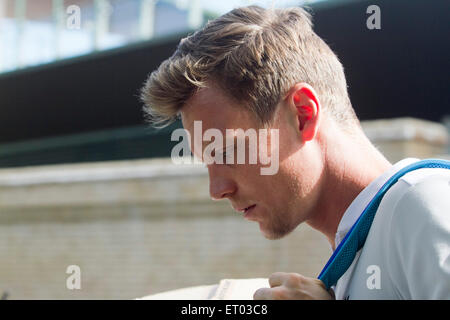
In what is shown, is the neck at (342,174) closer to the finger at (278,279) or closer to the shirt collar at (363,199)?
the shirt collar at (363,199)

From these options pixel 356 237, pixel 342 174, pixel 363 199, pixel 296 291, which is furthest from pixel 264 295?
pixel 342 174

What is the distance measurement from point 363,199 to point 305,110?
0.97ft

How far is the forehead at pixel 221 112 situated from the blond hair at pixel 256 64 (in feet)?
0.06

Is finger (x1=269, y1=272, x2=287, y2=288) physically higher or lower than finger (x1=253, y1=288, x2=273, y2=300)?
higher

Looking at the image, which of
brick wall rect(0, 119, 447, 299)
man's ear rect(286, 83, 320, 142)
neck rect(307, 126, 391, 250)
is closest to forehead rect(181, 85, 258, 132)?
man's ear rect(286, 83, 320, 142)

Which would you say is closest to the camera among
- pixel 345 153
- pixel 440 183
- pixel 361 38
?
pixel 440 183

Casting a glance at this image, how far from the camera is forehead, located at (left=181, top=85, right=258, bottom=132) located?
5.82ft

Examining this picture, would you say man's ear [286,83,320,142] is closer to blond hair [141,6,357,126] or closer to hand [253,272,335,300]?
blond hair [141,6,357,126]

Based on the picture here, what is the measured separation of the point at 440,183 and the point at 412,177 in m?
0.07

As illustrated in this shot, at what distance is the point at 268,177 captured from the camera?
178 cm

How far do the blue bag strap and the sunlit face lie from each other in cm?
34

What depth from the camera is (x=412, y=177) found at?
1387 millimetres
